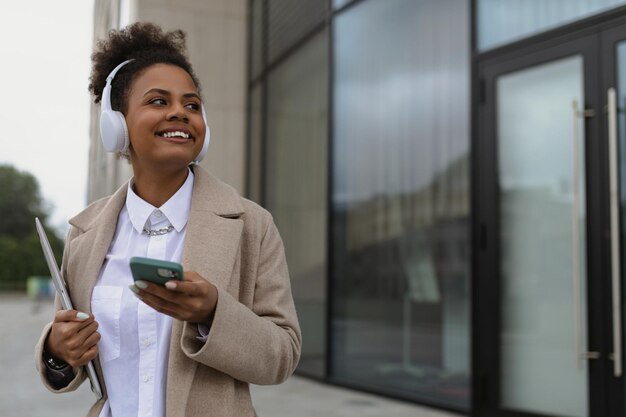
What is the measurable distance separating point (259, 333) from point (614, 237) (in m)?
3.94

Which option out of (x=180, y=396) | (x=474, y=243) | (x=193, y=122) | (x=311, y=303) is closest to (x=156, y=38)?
(x=193, y=122)

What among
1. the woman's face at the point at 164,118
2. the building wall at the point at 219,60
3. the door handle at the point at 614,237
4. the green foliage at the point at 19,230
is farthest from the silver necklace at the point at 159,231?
the green foliage at the point at 19,230

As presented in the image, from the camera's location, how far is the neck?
1.58 m

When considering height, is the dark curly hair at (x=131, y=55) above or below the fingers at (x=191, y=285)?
above

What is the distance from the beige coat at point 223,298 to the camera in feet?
4.46

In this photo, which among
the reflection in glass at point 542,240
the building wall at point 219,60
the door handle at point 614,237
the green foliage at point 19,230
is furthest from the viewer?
the green foliage at point 19,230

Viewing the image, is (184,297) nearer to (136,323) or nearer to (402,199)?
(136,323)

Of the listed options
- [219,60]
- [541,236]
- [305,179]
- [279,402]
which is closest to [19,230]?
[219,60]

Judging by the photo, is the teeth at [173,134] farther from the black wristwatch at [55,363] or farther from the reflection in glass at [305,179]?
the reflection in glass at [305,179]

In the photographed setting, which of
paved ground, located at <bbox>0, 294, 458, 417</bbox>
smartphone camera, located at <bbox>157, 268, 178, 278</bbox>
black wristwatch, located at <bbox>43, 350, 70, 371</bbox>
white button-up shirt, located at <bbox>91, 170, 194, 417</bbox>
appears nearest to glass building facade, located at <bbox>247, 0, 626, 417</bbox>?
paved ground, located at <bbox>0, 294, 458, 417</bbox>

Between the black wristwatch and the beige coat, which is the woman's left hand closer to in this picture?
the beige coat

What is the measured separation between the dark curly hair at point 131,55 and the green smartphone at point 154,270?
0.54 meters

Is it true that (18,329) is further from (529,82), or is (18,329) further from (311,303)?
(529,82)

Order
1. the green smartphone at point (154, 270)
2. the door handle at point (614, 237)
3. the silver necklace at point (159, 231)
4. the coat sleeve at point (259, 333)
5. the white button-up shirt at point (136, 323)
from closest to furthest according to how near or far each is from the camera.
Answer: the green smartphone at point (154, 270) → the coat sleeve at point (259, 333) → the white button-up shirt at point (136, 323) → the silver necklace at point (159, 231) → the door handle at point (614, 237)
